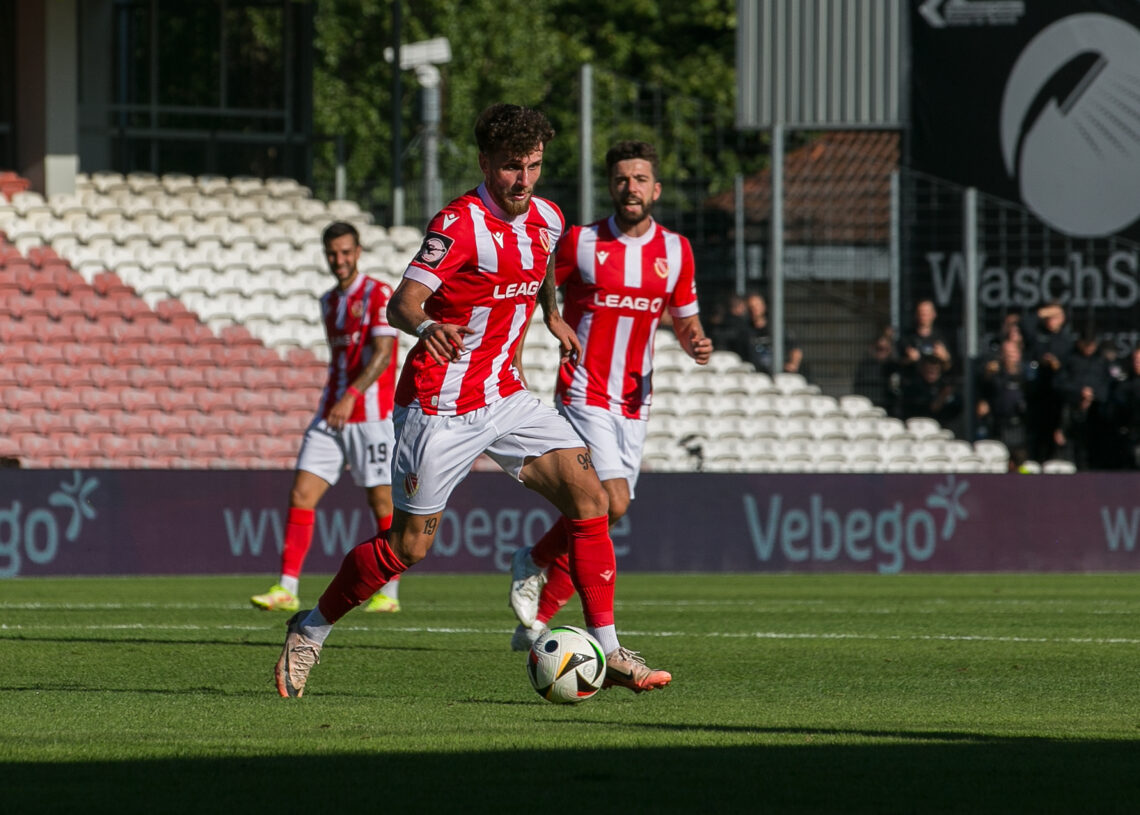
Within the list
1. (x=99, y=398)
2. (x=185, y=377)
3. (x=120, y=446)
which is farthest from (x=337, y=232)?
(x=185, y=377)

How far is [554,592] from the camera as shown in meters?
8.19

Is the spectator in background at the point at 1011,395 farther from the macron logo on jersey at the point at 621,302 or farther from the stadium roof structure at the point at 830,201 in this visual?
the macron logo on jersey at the point at 621,302

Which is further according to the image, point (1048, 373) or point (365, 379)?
point (1048, 373)

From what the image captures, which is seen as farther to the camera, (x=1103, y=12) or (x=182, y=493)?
(x=1103, y=12)

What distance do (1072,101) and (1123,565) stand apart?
7.11 meters

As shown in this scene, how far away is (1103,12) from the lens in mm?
21000

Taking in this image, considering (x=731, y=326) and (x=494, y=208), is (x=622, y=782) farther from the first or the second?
(x=731, y=326)

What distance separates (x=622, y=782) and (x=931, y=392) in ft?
47.5

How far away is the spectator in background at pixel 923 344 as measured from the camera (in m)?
18.3

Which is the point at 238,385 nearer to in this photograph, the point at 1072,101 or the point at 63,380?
the point at 63,380

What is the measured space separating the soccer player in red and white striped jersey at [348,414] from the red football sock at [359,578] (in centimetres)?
419

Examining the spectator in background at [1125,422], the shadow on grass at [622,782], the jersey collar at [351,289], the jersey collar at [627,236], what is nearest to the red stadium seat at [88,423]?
the jersey collar at [351,289]

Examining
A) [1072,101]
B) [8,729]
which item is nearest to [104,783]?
[8,729]

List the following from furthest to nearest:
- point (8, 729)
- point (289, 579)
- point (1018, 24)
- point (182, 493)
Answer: point (1018, 24) → point (182, 493) → point (289, 579) → point (8, 729)
